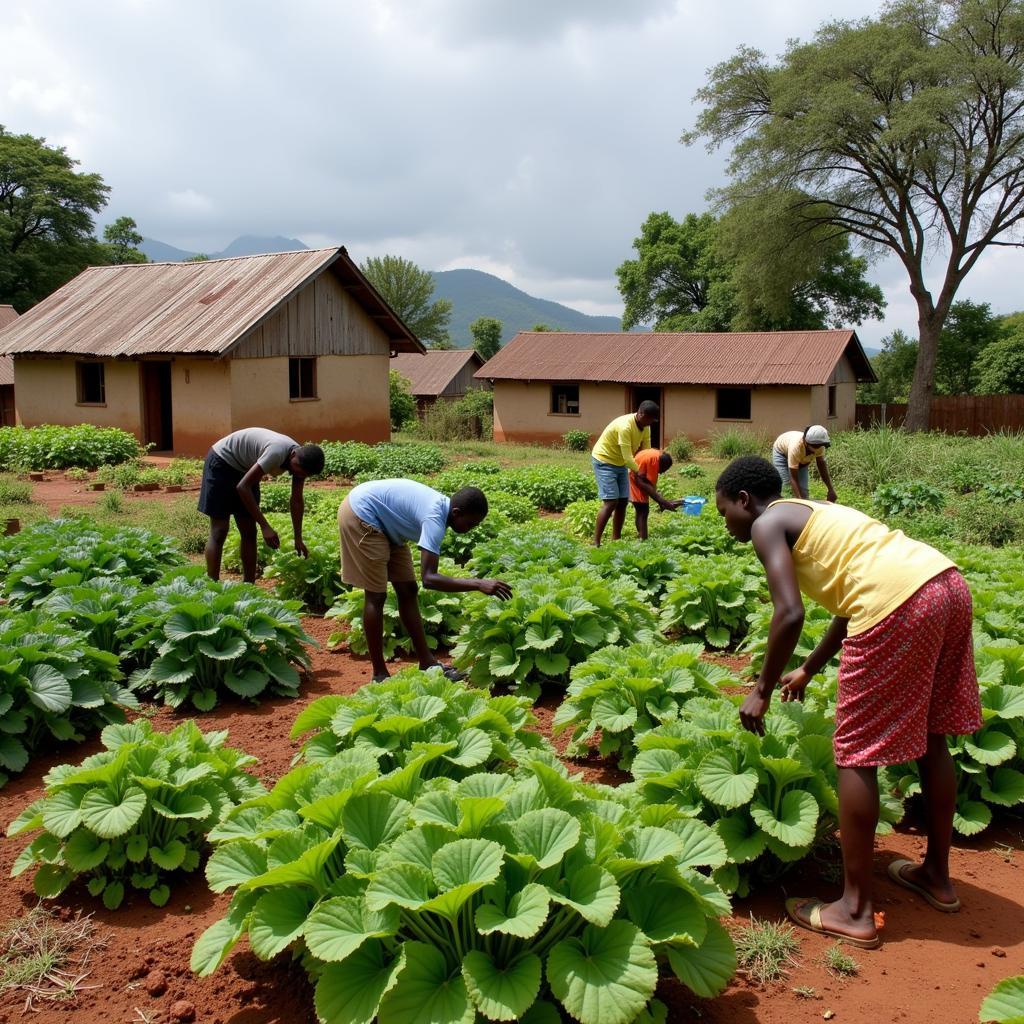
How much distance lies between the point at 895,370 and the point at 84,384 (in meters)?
35.7

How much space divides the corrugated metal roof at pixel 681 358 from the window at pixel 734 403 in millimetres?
1060

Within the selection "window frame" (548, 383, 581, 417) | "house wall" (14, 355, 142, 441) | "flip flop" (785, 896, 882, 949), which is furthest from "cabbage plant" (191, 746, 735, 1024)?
"window frame" (548, 383, 581, 417)

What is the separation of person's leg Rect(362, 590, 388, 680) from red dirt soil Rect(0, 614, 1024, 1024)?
225 centimetres

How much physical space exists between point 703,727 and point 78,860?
8.27ft

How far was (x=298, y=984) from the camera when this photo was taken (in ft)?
10.7

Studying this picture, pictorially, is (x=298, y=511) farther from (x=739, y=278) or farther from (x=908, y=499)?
(x=739, y=278)

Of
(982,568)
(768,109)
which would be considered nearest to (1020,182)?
(768,109)

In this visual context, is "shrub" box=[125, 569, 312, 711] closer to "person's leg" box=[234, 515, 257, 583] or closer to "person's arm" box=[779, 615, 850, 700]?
"person's leg" box=[234, 515, 257, 583]

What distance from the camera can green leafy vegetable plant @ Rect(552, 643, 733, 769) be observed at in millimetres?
4699

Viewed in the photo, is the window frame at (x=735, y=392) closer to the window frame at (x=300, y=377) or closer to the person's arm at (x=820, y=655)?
the window frame at (x=300, y=377)

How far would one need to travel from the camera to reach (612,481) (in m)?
10.5

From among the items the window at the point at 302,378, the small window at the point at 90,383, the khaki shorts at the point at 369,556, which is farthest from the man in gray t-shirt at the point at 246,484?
the small window at the point at 90,383

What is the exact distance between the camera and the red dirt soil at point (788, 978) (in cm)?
312

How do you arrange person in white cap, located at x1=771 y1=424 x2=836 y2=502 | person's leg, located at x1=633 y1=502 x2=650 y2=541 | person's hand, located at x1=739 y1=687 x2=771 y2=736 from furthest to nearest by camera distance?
person's leg, located at x1=633 y1=502 x2=650 y2=541
person in white cap, located at x1=771 y1=424 x2=836 y2=502
person's hand, located at x1=739 y1=687 x2=771 y2=736
